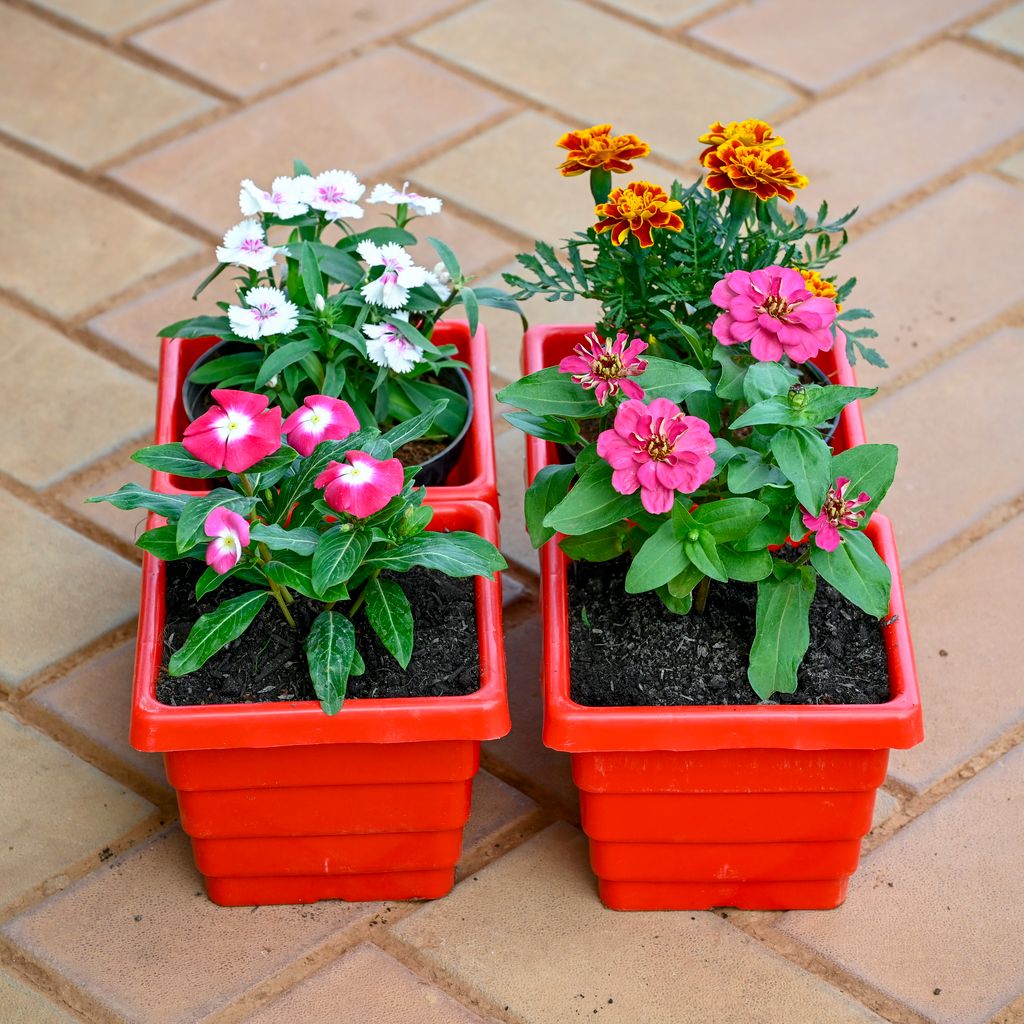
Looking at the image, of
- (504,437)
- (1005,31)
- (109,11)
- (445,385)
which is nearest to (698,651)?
(445,385)

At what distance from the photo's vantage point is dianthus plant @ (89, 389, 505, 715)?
1.53m

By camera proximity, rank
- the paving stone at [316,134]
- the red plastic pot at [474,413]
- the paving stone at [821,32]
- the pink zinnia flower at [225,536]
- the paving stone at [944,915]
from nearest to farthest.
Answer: the pink zinnia flower at [225,536] < the paving stone at [944,915] < the red plastic pot at [474,413] < the paving stone at [316,134] < the paving stone at [821,32]

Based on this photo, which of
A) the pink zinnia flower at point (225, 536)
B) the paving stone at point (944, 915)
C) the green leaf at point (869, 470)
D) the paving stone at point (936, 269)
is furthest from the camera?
the paving stone at point (936, 269)

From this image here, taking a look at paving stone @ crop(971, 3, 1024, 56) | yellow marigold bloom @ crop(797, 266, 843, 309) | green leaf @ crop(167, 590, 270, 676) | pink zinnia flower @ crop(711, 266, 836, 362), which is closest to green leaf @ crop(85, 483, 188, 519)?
green leaf @ crop(167, 590, 270, 676)

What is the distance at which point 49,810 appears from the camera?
1.88 m

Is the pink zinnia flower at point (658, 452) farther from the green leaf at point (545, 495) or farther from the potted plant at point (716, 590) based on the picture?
the green leaf at point (545, 495)

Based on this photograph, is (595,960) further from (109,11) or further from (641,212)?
(109,11)

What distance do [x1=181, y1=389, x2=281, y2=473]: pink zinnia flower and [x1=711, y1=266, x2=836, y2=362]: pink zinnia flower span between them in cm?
46

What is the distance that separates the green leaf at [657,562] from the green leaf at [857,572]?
0.14 metres

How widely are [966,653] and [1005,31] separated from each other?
166 cm

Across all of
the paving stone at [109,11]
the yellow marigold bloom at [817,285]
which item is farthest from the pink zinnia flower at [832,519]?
the paving stone at [109,11]

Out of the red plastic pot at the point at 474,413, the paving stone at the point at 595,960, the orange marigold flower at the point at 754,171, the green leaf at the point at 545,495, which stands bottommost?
the paving stone at the point at 595,960

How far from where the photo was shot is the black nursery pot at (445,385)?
188 cm

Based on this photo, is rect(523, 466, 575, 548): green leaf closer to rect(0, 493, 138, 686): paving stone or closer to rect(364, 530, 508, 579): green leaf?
rect(364, 530, 508, 579): green leaf
